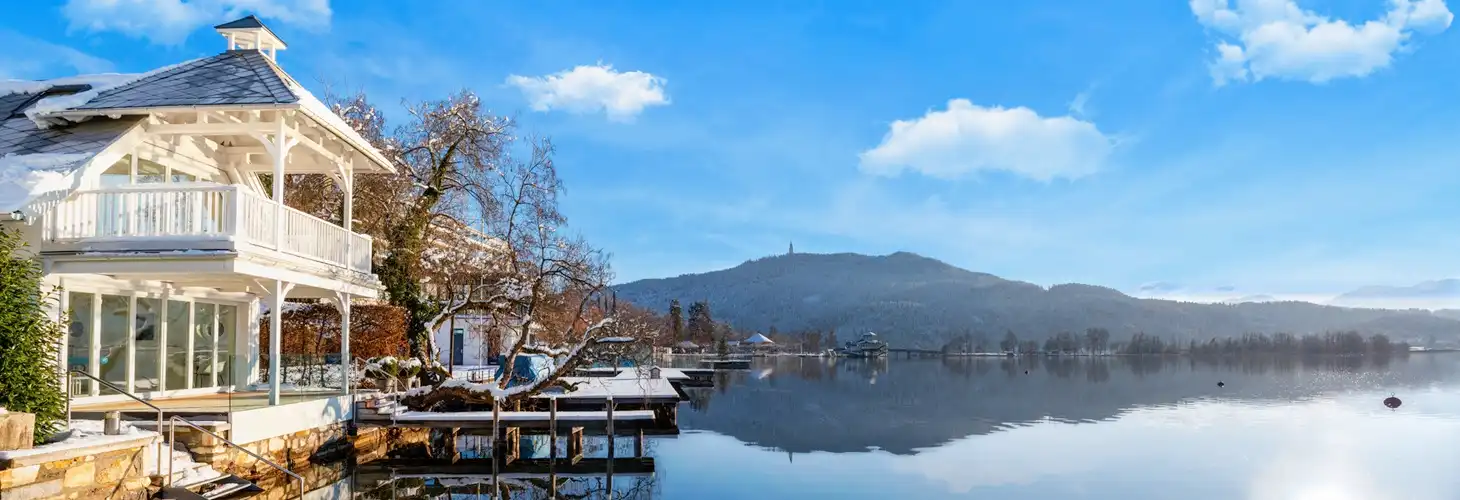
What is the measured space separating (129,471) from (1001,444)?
2006 cm

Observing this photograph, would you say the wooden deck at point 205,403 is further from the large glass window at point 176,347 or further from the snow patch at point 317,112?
the snow patch at point 317,112

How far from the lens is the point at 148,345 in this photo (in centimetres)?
1811

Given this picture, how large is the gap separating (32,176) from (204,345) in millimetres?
5655

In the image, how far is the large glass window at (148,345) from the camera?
1788 cm

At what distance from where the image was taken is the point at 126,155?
17000 mm

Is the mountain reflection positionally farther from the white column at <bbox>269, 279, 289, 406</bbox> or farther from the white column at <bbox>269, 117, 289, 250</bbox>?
the white column at <bbox>269, 117, 289, 250</bbox>

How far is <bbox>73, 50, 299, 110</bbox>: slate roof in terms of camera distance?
16.6 metres

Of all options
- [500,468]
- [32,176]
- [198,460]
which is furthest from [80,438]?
[500,468]

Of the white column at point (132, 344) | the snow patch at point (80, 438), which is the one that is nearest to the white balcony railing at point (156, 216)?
the white column at point (132, 344)

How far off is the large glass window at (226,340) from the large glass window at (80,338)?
351cm

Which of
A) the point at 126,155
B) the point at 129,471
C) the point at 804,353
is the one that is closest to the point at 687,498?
the point at 129,471

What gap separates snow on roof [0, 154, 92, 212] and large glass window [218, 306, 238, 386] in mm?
5371

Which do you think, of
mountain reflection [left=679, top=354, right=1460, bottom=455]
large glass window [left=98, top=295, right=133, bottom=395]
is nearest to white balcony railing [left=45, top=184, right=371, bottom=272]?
large glass window [left=98, top=295, right=133, bottom=395]

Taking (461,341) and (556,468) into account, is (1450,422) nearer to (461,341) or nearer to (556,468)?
(556,468)
